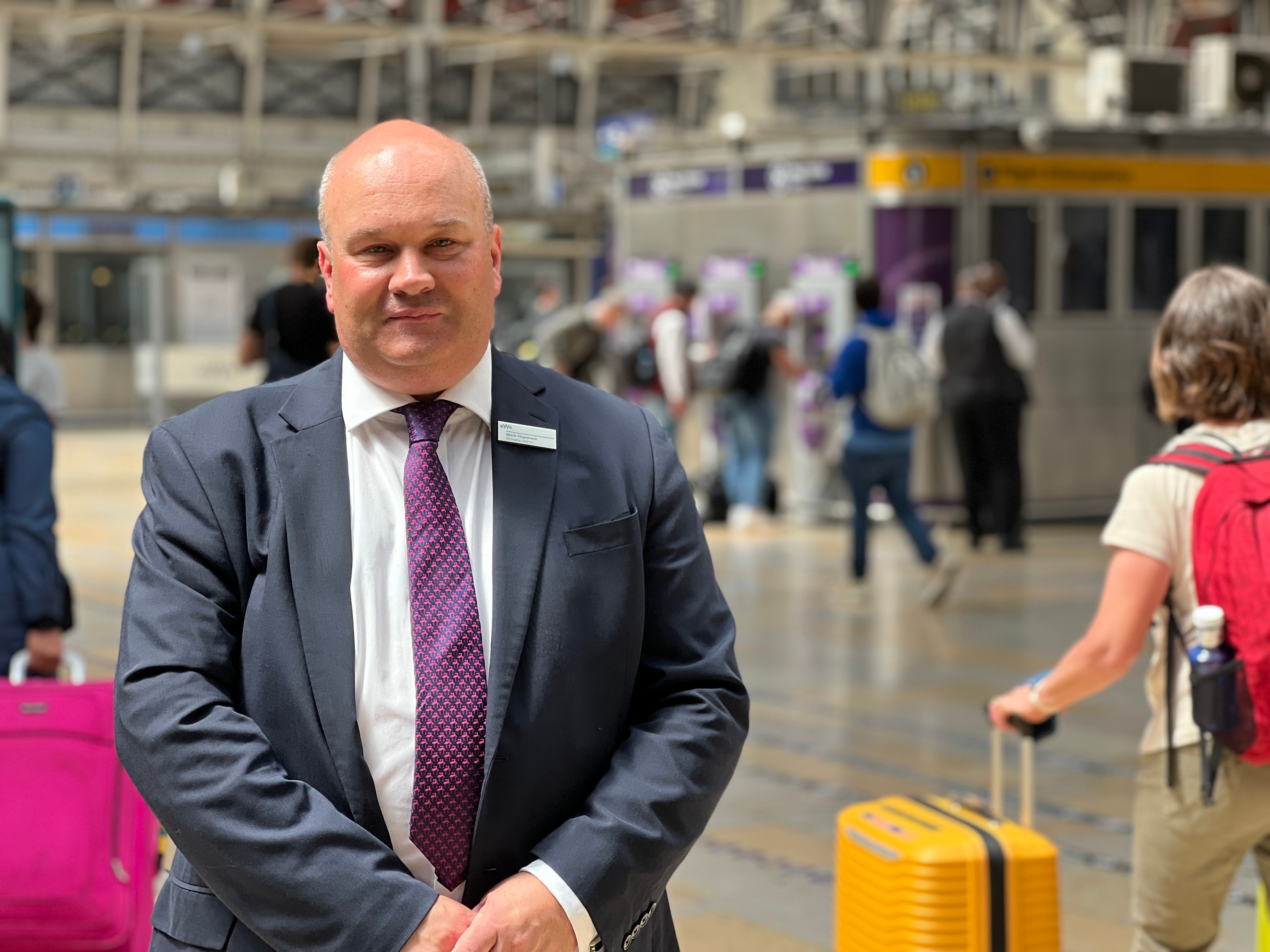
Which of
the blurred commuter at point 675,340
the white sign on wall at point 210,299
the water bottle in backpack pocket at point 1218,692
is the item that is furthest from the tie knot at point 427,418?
the white sign on wall at point 210,299

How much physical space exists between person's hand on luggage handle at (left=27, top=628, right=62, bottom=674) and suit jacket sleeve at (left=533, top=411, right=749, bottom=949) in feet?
7.83

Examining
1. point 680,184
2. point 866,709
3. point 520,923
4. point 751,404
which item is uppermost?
point 680,184

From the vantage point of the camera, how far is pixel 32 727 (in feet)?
9.70

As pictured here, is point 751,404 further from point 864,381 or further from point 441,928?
Result: point 441,928

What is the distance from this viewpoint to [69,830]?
9.39 feet

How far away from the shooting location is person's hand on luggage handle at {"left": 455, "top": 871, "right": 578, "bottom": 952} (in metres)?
1.90

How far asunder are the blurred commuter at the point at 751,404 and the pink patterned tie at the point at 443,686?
1053 centimetres

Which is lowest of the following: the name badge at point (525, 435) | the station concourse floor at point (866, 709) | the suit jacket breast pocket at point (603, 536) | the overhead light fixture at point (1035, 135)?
the station concourse floor at point (866, 709)

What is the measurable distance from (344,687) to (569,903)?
34 cm

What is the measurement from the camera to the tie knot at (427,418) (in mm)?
2076

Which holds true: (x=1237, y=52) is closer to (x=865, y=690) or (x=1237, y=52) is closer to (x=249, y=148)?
(x=865, y=690)

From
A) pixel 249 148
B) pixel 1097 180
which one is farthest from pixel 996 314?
pixel 249 148

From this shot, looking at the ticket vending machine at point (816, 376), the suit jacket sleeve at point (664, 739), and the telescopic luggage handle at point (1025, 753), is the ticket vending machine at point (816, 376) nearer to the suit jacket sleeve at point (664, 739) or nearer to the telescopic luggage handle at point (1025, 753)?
the telescopic luggage handle at point (1025, 753)

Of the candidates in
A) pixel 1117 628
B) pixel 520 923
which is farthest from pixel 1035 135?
pixel 520 923
